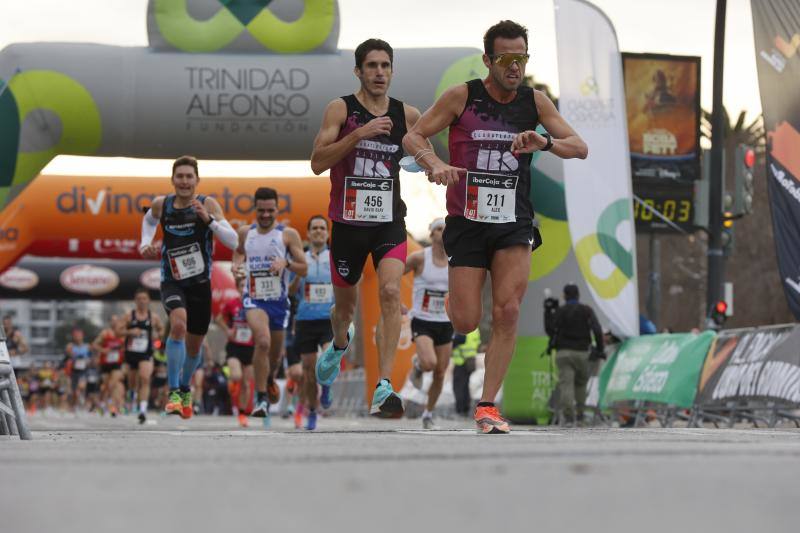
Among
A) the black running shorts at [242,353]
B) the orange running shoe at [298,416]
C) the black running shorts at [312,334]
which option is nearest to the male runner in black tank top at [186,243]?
the black running shorts at [312,334]

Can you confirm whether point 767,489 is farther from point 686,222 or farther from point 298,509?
point 686,222

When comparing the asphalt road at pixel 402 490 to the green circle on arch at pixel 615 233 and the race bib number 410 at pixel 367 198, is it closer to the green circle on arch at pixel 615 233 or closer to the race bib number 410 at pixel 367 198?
the race bib number 410 at pixel 367 198

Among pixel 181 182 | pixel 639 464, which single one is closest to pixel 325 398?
pixel 181 182

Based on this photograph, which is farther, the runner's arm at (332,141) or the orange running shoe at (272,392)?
the orange running shoe at (272,392)

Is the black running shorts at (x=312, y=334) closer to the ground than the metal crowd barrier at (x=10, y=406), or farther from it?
farther from it

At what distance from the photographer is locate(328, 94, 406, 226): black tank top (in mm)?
8883

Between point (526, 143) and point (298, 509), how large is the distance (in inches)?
186

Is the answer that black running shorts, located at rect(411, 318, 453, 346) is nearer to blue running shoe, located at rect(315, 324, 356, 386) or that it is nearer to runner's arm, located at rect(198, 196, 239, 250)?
runner's arm, located at rect(198, 196, 239, 250)

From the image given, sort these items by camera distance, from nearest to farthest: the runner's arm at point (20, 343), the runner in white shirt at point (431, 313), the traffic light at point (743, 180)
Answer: the runner in white shirt at point (431, 313)
the traffic light at point (743, 180)
the runner's arm at point (20, 343)

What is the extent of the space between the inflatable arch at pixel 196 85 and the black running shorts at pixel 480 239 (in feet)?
30.5

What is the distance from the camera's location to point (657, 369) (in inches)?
632

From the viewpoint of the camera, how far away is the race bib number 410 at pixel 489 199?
766cm

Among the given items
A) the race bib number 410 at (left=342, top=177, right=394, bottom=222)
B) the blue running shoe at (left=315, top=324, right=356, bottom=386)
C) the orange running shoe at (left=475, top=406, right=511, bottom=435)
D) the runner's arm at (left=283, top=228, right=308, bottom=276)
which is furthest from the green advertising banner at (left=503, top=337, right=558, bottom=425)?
the orange running shoe at (left=475, top=406, right=511, bottom=435)

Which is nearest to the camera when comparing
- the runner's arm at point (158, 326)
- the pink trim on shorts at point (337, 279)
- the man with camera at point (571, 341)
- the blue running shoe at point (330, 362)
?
the pink trim on shorts at point (337, 279)
